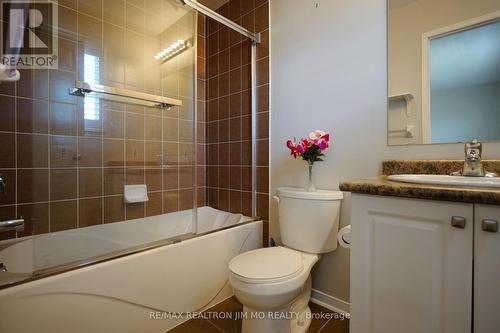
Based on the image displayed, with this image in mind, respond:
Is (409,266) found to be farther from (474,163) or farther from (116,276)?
(116,276)

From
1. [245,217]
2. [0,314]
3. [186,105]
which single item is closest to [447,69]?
[245,217]

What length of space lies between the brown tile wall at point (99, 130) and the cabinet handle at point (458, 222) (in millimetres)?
1733

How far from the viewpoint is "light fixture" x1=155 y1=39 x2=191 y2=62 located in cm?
197

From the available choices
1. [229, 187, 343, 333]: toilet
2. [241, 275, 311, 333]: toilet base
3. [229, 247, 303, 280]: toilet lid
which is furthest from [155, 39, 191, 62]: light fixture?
[241, 275, 311, 333]: toilet base

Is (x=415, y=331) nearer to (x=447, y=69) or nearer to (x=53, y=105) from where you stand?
(x=447, y=69)

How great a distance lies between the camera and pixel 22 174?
1.44 m

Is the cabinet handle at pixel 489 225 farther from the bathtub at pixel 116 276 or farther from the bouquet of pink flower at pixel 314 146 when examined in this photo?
the bathtub at pixel 116 276

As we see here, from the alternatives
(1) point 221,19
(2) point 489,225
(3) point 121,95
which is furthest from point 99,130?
(2) point 489,225

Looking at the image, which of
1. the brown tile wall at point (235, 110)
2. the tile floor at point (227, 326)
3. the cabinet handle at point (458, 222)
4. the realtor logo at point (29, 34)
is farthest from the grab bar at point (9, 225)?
the cabinet handle at point (458, 222)

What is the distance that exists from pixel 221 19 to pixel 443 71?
4.82ft

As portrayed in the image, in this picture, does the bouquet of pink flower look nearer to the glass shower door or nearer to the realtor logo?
the glass shower door

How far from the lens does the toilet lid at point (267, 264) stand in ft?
3.58

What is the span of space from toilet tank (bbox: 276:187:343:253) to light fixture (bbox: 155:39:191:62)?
1519 millimetres

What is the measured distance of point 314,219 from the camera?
1.37 m
